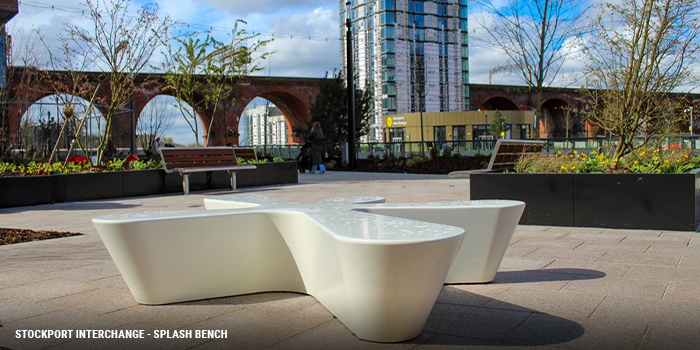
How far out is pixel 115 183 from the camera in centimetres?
1202

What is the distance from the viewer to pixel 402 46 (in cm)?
8169

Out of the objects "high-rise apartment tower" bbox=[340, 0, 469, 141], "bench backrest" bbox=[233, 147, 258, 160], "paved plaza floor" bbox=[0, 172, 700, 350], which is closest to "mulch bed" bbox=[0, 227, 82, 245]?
"paved plaza floor" bbox=[0, 172, 700, 350]

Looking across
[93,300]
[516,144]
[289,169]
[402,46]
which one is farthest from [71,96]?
[402,46]

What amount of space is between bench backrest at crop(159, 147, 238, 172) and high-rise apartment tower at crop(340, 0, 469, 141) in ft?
216

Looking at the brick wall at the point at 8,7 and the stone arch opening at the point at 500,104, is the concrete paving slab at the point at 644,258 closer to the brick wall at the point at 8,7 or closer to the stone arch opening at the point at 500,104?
the brick wall at the point at 8,7

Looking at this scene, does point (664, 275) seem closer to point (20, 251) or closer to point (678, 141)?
point (20, 251)

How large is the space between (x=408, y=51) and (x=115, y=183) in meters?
72.7

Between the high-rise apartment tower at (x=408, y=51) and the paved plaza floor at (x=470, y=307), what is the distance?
243ft

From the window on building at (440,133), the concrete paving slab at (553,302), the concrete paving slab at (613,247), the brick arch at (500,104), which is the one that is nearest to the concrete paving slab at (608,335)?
the concrete paving slab at (553,302)

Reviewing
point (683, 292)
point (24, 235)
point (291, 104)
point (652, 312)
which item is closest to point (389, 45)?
point (291, 104)

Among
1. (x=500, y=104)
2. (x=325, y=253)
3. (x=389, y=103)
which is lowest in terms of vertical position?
(x=325, y=253)

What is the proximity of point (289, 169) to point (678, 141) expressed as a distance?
1143 centimetres

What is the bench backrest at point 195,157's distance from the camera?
41.5ft

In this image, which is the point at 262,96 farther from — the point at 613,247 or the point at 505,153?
the point at 613,247
